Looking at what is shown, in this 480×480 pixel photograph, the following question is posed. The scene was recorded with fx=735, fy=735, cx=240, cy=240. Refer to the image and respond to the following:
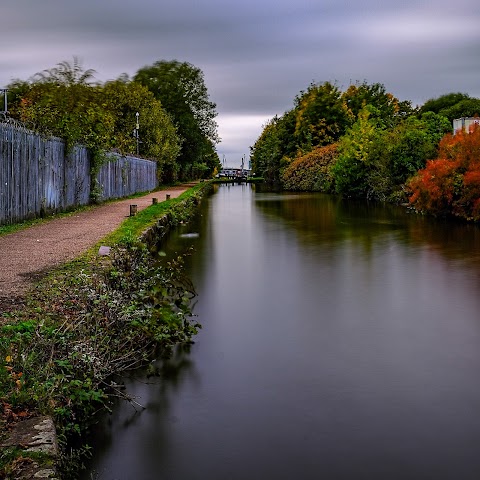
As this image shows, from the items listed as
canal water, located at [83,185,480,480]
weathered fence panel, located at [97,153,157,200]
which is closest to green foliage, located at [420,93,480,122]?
weathered fence panel, located at [97,153,157,200]

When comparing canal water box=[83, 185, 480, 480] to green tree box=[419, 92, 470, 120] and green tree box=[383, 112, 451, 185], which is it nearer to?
green tree box=[383, 112, 451, 185]

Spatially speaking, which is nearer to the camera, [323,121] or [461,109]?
[323,121]

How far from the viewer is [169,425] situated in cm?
535

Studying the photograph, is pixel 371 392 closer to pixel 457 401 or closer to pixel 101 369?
pixel 457 401

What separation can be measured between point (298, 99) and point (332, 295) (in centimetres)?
7483

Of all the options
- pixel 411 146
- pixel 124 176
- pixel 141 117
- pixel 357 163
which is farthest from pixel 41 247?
pixel 141 117

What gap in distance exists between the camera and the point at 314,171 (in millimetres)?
57969

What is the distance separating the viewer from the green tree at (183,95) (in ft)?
205

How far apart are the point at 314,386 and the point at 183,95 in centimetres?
5954

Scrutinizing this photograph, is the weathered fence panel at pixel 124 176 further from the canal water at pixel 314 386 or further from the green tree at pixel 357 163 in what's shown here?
the canal water at pixel 314 386

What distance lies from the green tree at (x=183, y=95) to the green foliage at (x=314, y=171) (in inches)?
339

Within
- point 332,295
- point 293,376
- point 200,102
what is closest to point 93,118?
point 332,295

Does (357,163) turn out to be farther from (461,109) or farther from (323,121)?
(461,109)

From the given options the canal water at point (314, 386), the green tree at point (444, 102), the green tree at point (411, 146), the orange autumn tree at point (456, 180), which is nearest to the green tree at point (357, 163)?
the green tree at point (411, 146)
